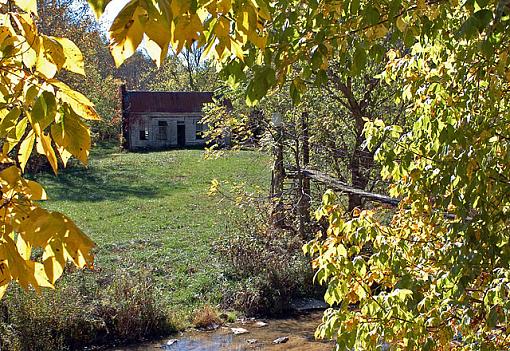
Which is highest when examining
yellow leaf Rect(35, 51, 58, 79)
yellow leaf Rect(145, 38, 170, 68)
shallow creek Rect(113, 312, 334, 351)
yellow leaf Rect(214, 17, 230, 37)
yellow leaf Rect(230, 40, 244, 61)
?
yellow leaf Rect(214, 17, 230, 37)

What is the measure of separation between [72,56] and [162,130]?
33649mm

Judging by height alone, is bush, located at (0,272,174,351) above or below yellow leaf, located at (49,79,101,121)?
below

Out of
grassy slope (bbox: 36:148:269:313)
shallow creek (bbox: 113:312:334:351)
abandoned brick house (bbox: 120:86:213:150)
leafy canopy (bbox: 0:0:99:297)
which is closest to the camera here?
leafy canopy (bbox: 0:0:99:297)

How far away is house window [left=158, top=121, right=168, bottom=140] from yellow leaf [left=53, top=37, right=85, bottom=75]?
33444 mm

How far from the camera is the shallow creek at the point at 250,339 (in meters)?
7.97

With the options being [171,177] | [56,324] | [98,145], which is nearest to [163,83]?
[98,145]

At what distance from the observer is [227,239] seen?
11180 mm

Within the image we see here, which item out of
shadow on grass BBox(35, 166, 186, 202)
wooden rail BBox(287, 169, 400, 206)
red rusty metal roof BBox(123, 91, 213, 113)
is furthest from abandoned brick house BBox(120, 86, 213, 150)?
wooden rail BBox(287, 169, 400, 206)

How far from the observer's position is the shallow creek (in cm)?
797

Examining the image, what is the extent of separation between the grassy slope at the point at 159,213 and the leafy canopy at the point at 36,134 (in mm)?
7431

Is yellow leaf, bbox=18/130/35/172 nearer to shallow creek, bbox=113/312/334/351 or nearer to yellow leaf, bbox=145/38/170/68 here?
yellow leaf, bbox=145/38/170/68

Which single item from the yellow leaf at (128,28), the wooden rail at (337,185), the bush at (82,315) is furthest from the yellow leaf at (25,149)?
the bush at (82,315)

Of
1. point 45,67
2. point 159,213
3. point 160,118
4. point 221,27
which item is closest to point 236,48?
point 221,27

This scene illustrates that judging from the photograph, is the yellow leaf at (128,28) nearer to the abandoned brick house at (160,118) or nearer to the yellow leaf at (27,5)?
the yellow leaf at (27,5)
